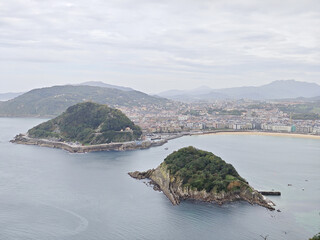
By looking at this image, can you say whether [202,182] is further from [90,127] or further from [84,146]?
[90,127]

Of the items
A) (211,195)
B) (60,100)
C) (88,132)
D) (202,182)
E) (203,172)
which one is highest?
(60,100)

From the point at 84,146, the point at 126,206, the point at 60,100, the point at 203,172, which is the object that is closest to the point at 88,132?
the point at 84,146

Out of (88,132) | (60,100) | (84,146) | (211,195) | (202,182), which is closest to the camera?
(211,195)

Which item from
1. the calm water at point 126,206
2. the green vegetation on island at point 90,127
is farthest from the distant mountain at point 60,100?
the calm water at point 126,206

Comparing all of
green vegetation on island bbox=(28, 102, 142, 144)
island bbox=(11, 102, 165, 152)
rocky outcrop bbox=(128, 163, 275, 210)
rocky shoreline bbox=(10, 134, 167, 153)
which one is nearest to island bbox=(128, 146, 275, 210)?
rocky outcrop bbox=(128, 163, 275, 210)

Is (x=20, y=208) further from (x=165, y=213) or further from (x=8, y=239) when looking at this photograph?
(x=165, y=213)

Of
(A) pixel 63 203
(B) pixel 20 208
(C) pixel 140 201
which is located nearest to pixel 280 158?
(C) pixel 140 201
